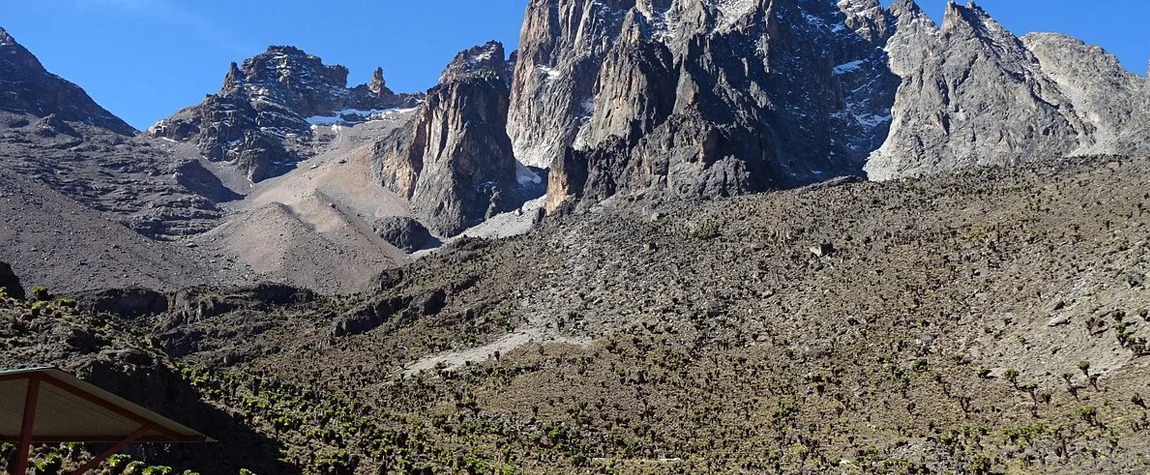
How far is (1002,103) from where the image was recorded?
164 meters

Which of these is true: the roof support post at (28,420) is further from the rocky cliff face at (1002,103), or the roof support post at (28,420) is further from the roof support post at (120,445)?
the rocky cliff face at (1002,103)

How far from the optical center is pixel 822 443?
154 ft

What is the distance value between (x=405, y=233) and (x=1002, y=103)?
11022 centimetres

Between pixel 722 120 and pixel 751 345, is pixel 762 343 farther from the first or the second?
pixel 722 120

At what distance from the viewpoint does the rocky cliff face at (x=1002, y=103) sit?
152 m

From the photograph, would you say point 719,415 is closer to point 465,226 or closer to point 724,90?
point 724,90

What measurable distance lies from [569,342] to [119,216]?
13128 centimetres

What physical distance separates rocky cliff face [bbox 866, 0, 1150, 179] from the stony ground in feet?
217

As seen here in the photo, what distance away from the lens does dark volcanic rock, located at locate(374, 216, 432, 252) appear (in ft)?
571

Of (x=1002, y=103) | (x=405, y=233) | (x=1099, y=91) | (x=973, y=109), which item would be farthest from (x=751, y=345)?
(x=1099, y=91)

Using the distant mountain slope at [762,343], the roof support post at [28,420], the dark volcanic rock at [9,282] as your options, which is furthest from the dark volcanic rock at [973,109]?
the roof support post at [28,420]

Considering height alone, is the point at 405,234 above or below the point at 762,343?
above

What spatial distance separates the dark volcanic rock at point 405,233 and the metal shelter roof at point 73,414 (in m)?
159

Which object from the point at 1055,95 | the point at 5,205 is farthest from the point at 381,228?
the point at 1055,95
